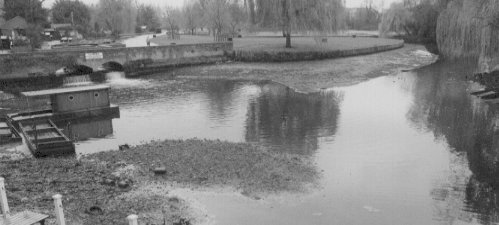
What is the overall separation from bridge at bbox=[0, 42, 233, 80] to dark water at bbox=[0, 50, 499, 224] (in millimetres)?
9411

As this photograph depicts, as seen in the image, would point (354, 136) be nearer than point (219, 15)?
Yes

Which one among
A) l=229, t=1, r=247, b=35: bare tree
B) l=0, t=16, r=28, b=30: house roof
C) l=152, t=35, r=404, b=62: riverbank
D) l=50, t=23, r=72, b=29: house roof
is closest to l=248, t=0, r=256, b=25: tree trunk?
l=229, t=1, r=247, b=35: bare tree

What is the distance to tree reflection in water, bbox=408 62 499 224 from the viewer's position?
56.9 feet

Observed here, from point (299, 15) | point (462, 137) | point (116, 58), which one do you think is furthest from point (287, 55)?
point (462, 137)

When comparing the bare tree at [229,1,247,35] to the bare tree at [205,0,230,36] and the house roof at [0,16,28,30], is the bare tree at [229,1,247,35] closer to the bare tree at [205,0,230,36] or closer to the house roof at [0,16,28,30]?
the bare tree at [205,0,230,36]

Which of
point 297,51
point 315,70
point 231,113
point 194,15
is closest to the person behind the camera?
point 231,113

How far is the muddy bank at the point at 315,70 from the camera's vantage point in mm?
49219

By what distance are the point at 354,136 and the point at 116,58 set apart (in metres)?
41.5

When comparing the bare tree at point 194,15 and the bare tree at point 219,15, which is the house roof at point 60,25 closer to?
the bare tree at point 194,15

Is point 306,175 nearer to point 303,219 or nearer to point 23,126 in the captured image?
point 303,219

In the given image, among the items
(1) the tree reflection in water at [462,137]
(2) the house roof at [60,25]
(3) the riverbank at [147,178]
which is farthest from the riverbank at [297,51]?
(2) the house roof at [60,25]

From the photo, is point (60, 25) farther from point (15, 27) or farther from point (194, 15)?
point (194, 15)

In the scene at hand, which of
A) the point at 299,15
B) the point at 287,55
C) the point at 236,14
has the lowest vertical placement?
the point at 287,55

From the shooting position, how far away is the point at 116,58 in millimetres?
59531
